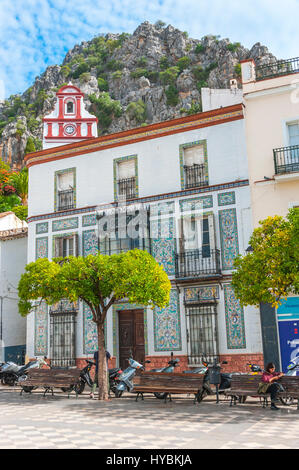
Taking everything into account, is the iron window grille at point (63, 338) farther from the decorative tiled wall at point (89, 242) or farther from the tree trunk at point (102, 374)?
the tree trunk at point (102, 374)

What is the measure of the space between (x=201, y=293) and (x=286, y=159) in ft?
16.8

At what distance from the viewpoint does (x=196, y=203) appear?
1666 cm

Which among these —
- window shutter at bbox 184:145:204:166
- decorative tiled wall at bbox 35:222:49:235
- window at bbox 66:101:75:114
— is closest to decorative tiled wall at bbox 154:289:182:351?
window shutter at bbox 184:145:204:166

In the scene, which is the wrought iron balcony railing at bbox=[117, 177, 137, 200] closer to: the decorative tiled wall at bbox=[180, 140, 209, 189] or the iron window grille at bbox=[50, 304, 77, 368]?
the decorative tiled wall at bbox=[180, 140, 209, 189]

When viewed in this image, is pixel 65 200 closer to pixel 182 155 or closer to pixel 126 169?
pixel 126 169

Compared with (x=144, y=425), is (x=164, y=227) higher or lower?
higher

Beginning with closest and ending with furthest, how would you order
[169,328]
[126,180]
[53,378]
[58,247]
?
[53,378]
[169,328]
[126,180]
[58,247]

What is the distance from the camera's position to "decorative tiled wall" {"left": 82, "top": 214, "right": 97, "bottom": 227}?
18370mm

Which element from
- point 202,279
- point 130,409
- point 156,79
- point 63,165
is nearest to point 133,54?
point 156,79

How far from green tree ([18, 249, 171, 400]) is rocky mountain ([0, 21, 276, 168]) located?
47647 mm

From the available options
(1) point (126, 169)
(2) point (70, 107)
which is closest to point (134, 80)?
(2) point (70, 107)

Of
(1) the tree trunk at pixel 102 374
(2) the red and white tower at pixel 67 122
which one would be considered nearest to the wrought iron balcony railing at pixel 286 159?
(1) the tree trunk at pixel 102 374

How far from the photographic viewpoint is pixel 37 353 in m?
18.5

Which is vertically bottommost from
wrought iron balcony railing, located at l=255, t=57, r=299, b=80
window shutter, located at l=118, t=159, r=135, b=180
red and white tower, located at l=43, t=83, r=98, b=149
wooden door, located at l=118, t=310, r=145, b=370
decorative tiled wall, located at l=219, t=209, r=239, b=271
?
wooden door, located at l=118, t=310, r=145, b=370
